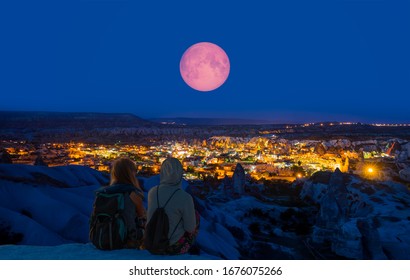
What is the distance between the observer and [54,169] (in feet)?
46.2

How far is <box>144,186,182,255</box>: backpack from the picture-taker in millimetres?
4012

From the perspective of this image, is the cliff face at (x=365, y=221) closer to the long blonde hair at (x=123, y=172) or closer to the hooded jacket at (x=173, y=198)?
the hooded jacket at (x=173, y=198)

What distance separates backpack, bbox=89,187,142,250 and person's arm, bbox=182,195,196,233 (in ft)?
2.10

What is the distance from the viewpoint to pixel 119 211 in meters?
4.16

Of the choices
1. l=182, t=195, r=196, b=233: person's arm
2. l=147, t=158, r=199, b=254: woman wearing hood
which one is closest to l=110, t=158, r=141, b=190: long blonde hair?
l=147, t=158, r=199, b=254: woman wearing hood

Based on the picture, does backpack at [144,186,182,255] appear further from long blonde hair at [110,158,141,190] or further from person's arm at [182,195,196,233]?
long blonde hair at [110,158,141,190]

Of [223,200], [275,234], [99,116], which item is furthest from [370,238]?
[99,116]

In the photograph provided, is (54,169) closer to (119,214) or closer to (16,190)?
(16,190)

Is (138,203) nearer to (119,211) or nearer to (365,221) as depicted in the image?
(119,211)

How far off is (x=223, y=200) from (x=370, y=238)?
10.9 m

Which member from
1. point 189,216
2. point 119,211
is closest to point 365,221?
point 189,216

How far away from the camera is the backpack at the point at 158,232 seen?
401 cm

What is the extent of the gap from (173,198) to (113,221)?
796 mm

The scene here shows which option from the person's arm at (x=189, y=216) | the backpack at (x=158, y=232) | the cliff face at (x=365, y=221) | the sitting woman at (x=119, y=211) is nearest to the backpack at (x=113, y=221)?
the sitting woman at (x=119, y=211)
